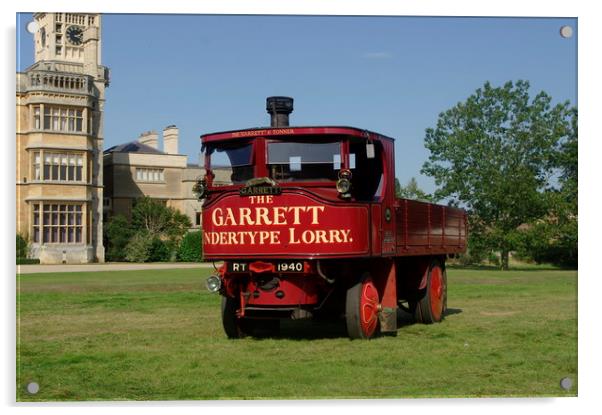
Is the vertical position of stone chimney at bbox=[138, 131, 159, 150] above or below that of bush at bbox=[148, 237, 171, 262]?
above

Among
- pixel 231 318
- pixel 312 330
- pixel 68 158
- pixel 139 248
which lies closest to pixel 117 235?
pixel 139 248

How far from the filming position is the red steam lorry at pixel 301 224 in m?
11.7

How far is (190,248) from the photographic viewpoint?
60938 mm

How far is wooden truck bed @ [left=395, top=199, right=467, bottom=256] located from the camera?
14170mm

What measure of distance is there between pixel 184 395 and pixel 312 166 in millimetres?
4503

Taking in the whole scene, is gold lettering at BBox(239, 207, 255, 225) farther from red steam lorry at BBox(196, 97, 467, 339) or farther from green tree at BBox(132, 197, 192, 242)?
green tree at BBox(132, 197, 192, 242)

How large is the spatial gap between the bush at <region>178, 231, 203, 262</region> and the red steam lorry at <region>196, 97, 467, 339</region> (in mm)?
40965

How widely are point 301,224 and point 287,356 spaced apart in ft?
5.79

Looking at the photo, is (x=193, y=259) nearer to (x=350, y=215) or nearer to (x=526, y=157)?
(x=526, y=157)

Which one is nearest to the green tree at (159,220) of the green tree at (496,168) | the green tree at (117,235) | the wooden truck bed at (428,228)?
the green tree at (117,235)

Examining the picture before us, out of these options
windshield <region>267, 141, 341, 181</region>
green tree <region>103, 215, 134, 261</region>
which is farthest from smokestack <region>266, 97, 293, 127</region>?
green tree <region>103, 215, 134, 261</region>

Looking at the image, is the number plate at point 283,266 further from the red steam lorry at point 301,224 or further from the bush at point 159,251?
the bush at point 159,251

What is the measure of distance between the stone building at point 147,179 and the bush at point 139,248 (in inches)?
499

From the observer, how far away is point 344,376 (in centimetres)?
935
